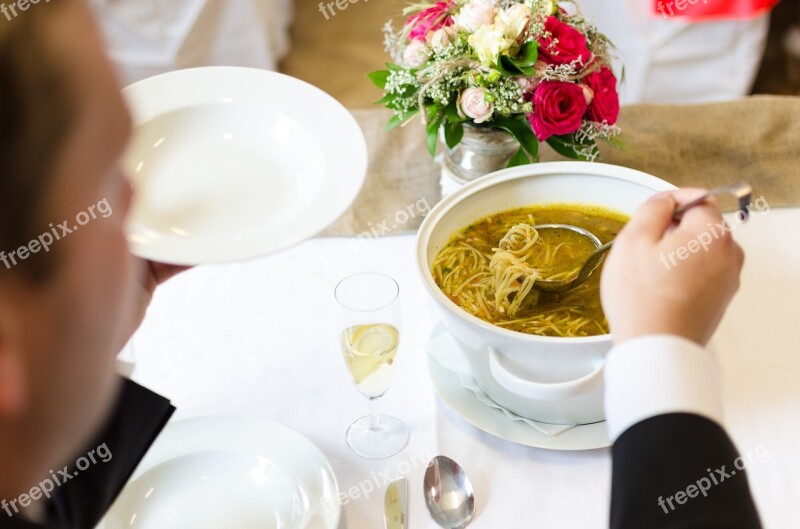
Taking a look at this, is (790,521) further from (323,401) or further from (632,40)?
(632,40)

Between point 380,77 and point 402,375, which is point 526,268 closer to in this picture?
point 402,375

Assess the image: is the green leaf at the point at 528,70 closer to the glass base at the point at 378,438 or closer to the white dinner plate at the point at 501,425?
the white dinner plate at the point at 501,425

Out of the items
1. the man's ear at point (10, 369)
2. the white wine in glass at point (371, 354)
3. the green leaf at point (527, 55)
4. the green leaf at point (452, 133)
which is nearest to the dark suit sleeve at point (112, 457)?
the white wine in glass at point (371, 354)

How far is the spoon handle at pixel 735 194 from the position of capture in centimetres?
82

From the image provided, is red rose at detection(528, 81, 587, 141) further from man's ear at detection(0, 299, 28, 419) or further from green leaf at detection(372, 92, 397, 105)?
man's ear at detection(0, 299, 28, 419)

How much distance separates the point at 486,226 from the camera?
1277 millimetres

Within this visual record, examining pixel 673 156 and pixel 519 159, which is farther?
pixel 673 156

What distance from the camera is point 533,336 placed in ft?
3.23

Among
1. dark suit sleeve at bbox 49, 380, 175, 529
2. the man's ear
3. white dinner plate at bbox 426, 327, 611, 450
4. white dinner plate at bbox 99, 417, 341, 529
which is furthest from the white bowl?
the man's ear

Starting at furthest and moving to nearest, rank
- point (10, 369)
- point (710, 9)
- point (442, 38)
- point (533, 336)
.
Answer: point (710, 9)
point (442, 38)
point (533, 336)
point (10, 369)

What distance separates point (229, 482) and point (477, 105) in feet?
2.24

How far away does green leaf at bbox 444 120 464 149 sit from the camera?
1373 mm

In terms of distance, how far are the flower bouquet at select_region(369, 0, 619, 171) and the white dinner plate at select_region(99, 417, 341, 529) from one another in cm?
60

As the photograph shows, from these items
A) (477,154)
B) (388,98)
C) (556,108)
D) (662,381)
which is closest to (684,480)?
(662,381)
